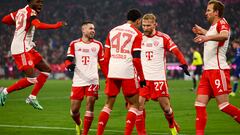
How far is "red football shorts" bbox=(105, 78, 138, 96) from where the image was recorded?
10.6 metres

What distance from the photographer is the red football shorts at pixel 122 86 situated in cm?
1061

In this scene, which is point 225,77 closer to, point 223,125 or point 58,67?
point 223,125

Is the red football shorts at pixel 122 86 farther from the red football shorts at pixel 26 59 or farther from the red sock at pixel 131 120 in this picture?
the red football shorts at pixel 26 59

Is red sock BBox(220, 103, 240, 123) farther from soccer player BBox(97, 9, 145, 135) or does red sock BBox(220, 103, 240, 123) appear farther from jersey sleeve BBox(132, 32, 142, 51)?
jersey sleeve BBox(132, 32, 142, 51)

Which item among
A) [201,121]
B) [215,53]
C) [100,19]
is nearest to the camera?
[201,121]

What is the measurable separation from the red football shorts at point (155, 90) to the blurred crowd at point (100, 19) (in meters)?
35.2

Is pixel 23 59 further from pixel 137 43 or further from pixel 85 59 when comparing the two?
pixel 137 43

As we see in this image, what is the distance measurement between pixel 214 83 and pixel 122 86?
1.66 metres

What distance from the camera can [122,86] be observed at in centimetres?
1069

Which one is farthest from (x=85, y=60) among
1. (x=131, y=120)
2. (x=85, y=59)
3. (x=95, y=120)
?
(x=95, y=120)

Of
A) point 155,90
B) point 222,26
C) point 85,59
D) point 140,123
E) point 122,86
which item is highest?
point 222,26

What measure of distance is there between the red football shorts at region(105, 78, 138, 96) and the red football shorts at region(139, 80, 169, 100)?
4.68ft

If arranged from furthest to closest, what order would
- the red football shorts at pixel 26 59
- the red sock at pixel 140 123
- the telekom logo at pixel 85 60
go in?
the red football shorts at pixel 26 59, the telekom logo at pixel 85 60, the red sock at pixel 140 123

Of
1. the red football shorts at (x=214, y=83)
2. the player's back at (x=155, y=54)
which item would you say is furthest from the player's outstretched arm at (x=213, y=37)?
the player's back at (x=155, y=54)
